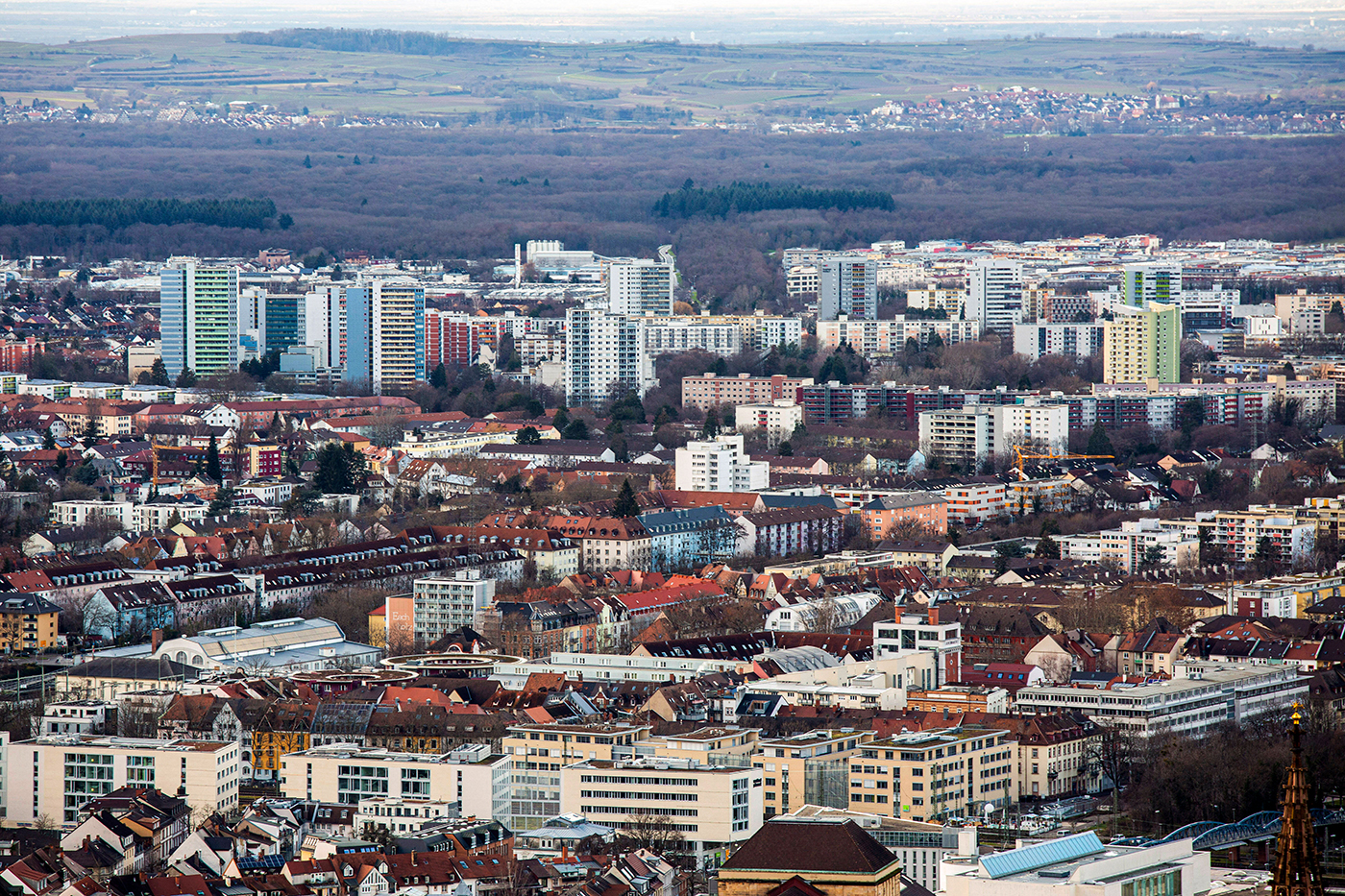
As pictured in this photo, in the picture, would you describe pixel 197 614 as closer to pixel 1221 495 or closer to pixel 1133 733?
pixel 1133 733

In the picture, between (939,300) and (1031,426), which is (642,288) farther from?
(1031,426)

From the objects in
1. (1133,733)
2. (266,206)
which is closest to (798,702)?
(1133,733)

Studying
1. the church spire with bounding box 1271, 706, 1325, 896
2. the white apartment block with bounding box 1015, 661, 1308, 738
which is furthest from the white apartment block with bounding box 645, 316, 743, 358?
the church spire with bounding box 1271, 706, 1325, 896

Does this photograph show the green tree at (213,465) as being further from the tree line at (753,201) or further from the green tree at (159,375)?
the tree line at (753,201)

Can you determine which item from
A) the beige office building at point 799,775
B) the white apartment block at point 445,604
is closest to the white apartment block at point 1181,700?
the beige office building at point 799,775


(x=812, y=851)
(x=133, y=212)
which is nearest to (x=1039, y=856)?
(x=812, y=851)
